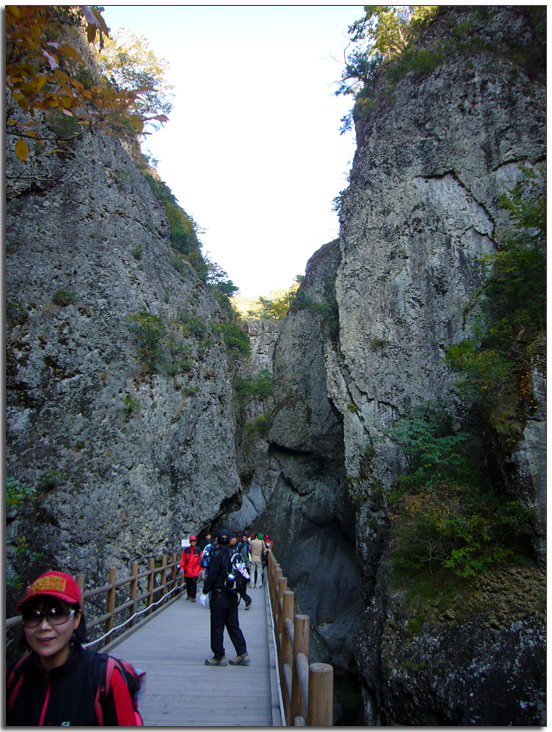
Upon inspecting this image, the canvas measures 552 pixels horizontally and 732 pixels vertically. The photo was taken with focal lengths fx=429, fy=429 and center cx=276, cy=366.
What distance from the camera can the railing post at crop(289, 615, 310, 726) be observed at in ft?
11.3

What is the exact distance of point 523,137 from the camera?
1259cm

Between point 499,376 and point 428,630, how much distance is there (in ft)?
17.2

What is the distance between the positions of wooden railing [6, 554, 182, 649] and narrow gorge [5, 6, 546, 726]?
659 mm

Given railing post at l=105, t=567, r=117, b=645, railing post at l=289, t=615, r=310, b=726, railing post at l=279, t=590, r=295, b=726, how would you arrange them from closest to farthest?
railing post at l=289, t=615, r=310, b=726, railing post at l=279, t=590, r=295, b=726, railing post at l=105, t=567, r=117, b=645

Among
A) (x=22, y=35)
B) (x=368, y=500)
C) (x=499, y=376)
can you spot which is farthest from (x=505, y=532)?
(x=22, y=35)

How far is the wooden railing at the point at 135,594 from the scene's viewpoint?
22.1 ft

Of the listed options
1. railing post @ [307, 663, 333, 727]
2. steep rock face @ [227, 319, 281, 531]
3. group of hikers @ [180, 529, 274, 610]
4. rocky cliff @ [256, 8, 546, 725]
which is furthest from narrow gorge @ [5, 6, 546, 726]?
steep rock face @ [227, 319, 281, 531]

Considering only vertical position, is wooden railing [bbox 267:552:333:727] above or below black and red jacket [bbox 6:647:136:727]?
below

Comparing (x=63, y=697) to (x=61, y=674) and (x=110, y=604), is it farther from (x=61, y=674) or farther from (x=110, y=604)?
(x=110, y=604)

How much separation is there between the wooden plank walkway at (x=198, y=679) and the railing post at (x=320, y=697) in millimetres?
1906

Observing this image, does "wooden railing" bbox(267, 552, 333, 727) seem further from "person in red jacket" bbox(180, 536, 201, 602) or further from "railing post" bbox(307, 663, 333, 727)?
"person in red jacket" bbox(180, 536, 201, 602)

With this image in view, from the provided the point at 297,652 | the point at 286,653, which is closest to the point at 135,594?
the point at 286,653

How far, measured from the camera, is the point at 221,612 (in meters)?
5.43

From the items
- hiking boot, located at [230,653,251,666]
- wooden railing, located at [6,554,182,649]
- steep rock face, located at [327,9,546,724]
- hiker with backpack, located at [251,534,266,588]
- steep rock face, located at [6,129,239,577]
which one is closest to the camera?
hiking boot, located at [230,653,251,666]
